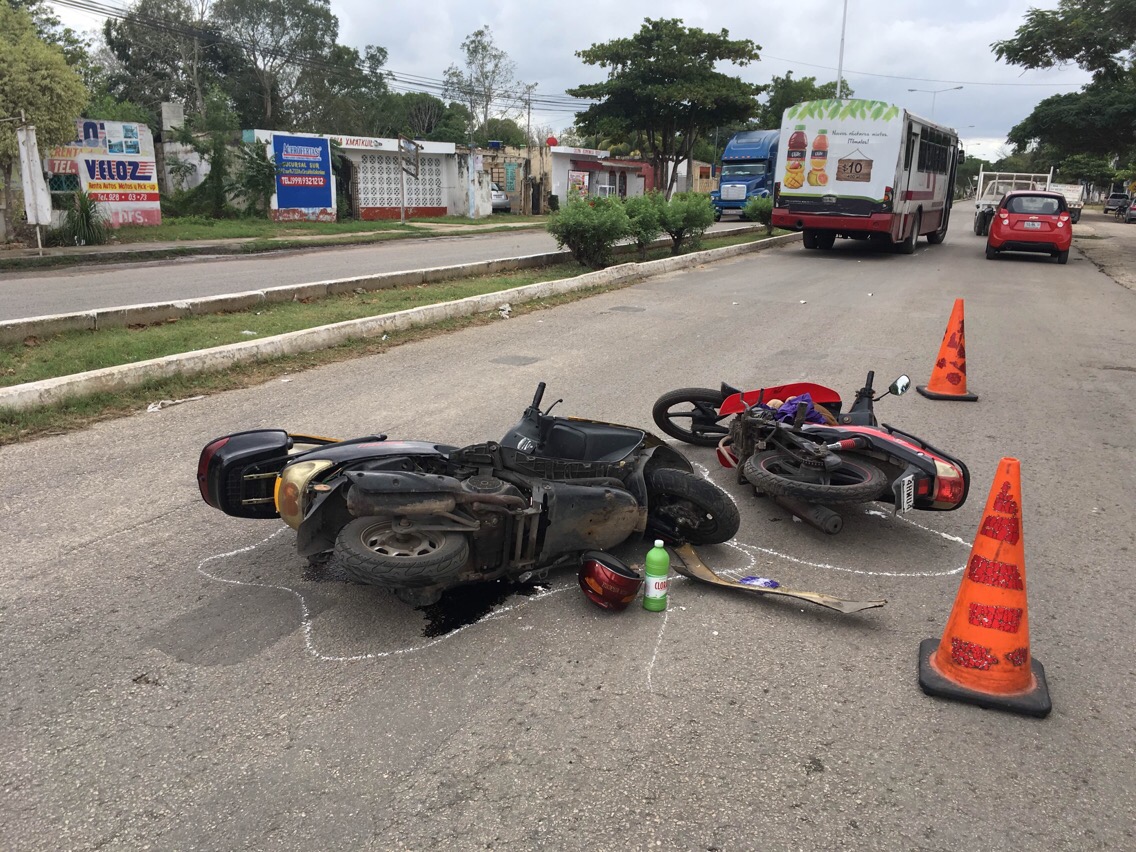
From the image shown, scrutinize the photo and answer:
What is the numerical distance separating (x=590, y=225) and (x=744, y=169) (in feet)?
78.2

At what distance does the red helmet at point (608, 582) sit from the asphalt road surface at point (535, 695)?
98 millimetres

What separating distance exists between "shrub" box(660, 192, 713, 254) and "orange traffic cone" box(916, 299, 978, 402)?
10.7 m

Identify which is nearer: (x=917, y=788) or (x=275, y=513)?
(x=917, y=788)

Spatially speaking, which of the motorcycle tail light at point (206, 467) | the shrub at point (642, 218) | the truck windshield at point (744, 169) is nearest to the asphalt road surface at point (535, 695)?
the motorcycle tail light at point (206, 467)

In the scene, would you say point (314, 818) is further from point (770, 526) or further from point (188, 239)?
point (188, 239)

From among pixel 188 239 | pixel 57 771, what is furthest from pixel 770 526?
pixel 188 239

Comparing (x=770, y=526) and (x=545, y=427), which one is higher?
(x=545, y=427)

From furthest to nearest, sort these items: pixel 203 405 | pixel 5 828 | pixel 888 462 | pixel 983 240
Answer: pixel 983 240 < pixel 203 405 < pixel 888 462 < pixel 5 828

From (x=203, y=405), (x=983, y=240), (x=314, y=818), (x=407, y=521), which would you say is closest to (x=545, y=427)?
(x=407, y=521)

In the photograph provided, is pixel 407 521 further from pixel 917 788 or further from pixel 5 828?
pixel 917 788

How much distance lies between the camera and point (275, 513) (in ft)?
12.6

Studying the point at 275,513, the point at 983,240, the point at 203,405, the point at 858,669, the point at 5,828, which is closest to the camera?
the point at 5,828

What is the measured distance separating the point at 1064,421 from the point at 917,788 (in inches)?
209

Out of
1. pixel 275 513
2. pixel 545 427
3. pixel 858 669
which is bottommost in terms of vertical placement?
pixel 858 669
